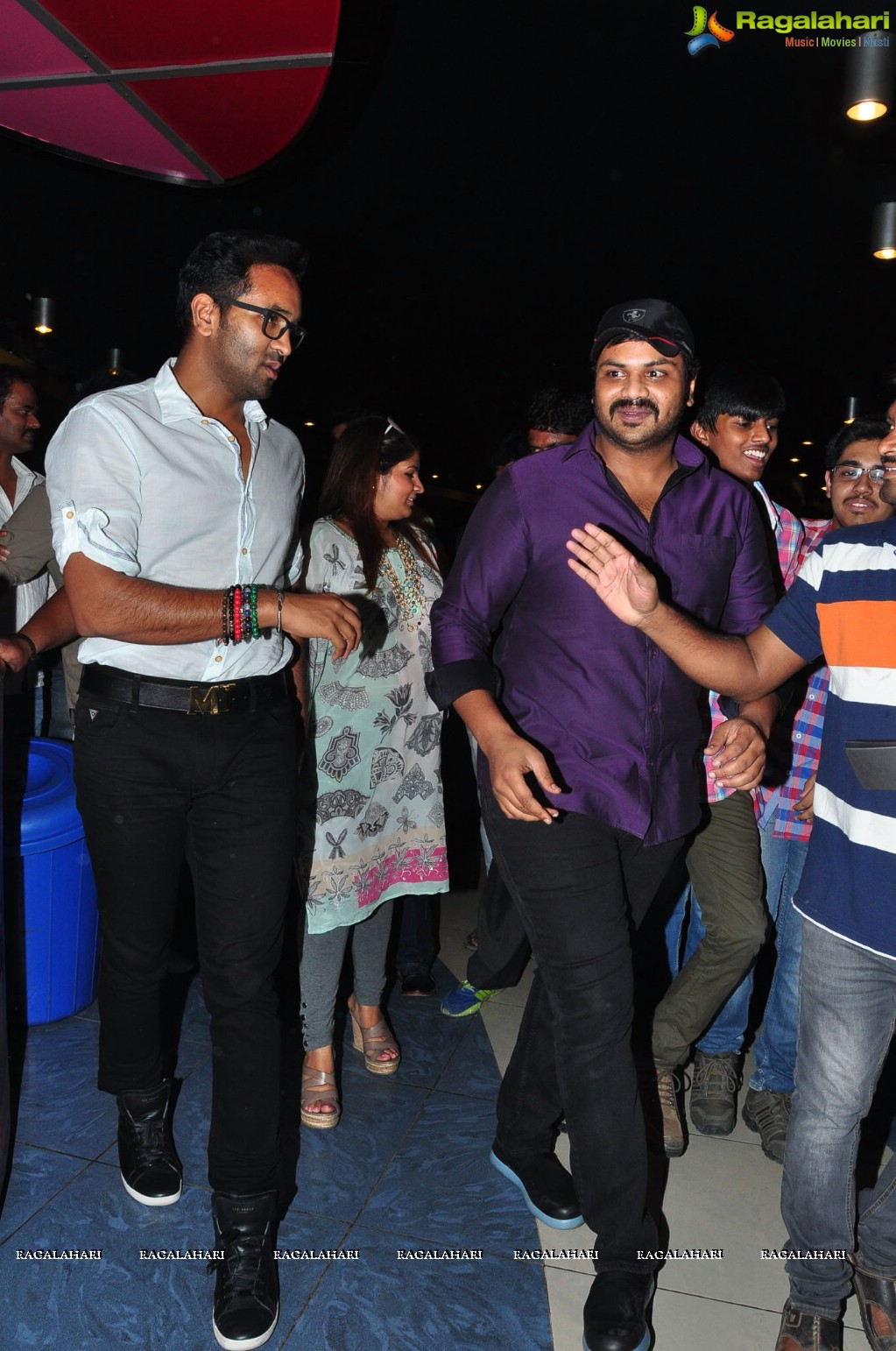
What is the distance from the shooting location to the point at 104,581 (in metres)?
1.65

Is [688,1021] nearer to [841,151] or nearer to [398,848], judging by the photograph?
[398,848]

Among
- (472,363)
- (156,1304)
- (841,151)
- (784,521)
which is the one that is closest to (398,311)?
(472,363)

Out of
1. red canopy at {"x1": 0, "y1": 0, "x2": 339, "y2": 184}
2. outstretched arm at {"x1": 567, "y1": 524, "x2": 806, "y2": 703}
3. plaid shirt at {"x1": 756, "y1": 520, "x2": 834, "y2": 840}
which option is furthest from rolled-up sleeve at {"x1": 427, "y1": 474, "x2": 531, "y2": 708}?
red canopy at {"x1": 0, "y1": 0, "x2": 339, "y2": 184}

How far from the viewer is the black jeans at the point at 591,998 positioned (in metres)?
1.72

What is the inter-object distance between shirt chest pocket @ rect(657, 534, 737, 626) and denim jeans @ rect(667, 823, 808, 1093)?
84 cm

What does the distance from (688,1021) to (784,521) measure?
1.32 m

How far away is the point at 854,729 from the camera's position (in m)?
1.59

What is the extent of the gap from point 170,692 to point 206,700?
2.6 inches

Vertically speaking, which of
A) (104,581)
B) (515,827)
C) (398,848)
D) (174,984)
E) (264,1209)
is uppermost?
(104,581)

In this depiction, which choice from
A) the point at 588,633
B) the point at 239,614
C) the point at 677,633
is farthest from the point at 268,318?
the point at 677,633

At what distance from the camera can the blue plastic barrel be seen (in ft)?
8.50

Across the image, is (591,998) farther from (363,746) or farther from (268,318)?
(268,318)

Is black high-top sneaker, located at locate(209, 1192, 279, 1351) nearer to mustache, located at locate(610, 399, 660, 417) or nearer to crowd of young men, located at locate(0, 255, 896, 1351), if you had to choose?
crowd of young men, located at locate(0, 255, 896, 1351)

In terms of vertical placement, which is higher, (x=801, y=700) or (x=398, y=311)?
(x=398, y=311)
